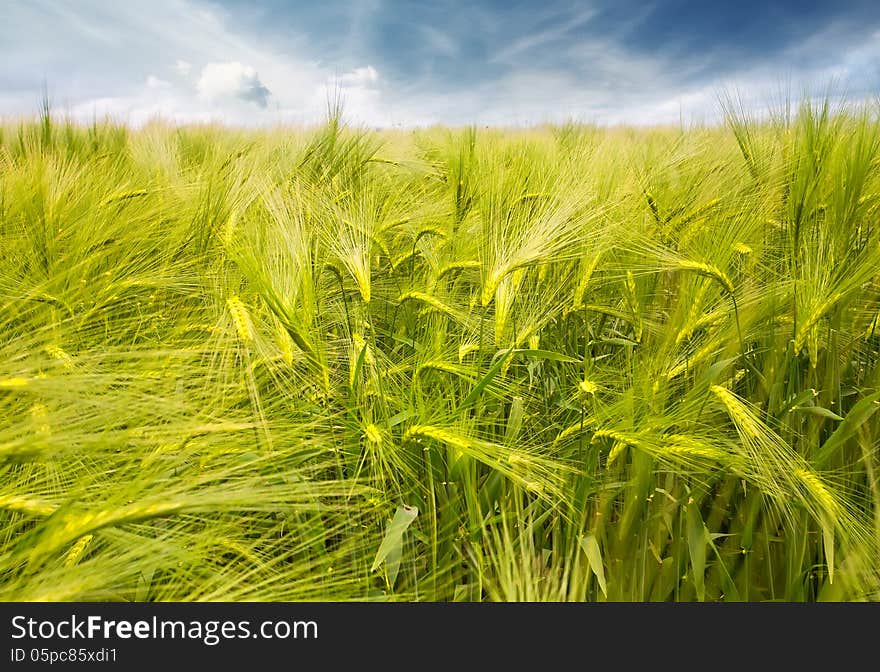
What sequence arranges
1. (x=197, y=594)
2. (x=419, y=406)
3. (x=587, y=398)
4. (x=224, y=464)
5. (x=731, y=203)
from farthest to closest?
1. (x=731, y=203)
2. (x=587, y=398)
3. (x=419, y=406)
4. (x=224, y=464)
5. (x=197, y=594)

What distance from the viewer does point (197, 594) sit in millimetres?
642

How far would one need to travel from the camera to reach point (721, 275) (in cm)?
105

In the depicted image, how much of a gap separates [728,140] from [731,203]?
872 millimetres

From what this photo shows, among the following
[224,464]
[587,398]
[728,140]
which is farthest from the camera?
[728,140]

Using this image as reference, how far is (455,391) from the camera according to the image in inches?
47.8

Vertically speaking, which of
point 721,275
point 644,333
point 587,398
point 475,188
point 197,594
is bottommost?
point 197,594

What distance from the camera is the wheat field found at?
69 cm

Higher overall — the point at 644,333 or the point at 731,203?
the point at 731,203

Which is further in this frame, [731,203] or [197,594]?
[731,203]

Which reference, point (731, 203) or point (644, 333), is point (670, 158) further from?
point (644, 333)

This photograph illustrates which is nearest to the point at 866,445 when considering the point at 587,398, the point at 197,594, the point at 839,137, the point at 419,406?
the point at 587,398

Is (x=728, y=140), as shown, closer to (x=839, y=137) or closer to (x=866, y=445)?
(x=839, y=137)

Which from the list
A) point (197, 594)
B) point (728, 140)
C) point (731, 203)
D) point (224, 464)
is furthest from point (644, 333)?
point (728, 140)

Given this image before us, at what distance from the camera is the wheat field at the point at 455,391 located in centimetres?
69
